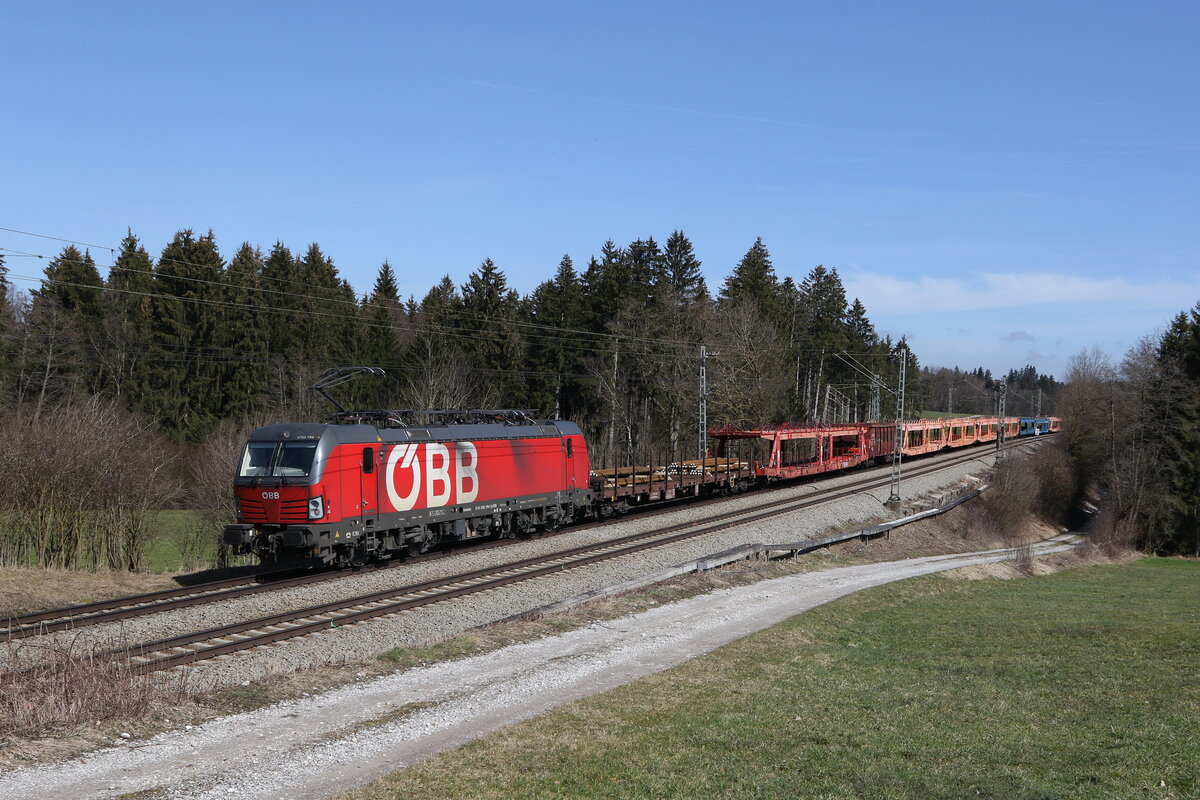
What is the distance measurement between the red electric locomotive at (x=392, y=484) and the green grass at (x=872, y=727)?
10283 mm

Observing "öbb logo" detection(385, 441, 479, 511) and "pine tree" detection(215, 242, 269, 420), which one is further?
"pine tree" detection(215, 242, 269, 420)

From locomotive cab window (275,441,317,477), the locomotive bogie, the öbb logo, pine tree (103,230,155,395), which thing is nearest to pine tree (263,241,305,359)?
pine tree (103,230,155,395)

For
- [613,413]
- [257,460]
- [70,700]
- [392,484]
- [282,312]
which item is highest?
[282,312]

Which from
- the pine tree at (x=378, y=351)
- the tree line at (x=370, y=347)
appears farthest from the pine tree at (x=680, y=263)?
the pine tree at (x=378, y=351)

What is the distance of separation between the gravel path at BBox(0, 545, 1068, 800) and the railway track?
2574 millimetres

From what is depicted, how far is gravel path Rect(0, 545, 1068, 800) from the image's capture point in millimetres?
8609

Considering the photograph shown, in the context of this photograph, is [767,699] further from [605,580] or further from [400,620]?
Result: [605,580]

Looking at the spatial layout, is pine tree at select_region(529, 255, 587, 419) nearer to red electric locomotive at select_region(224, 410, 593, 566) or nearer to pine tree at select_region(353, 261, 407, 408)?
pine tree at select_region(353, 261, 407, 408)

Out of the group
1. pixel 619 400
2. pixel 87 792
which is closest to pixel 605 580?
pixel 87 792

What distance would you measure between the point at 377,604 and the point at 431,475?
21.4ft

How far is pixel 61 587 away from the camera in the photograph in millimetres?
19391

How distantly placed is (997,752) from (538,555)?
16802 millimetres

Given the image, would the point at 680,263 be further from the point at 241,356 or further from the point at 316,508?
the point at 316,508

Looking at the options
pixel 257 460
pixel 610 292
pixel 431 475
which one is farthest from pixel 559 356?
pixel 257 460
